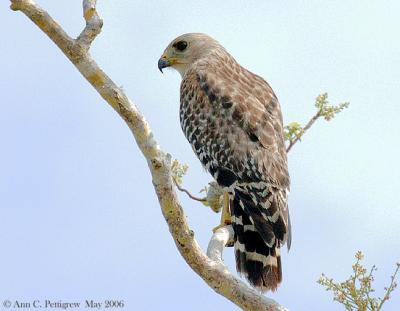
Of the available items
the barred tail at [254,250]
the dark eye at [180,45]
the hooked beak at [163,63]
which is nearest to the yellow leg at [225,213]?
the barred tail at [254,250]

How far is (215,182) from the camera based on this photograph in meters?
7.86

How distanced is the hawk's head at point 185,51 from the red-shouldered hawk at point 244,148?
0.15 m

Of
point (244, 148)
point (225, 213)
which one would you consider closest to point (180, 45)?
point (244, 148)

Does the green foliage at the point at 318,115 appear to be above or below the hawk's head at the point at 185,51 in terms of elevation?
below

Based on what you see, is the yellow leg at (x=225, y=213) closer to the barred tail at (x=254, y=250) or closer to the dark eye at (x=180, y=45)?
the barred tail at (x=254, y=250)

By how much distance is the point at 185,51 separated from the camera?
31.5 ft

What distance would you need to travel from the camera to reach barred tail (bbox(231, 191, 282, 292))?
6.99 metres

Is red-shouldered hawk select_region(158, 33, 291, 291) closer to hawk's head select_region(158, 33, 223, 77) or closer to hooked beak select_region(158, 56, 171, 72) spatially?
hawk's head select_region(158, 33, 223, 77)

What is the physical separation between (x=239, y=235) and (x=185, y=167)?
891 millimetres

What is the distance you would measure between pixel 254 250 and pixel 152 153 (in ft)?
7.15

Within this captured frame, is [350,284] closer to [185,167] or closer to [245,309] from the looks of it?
[245,309]

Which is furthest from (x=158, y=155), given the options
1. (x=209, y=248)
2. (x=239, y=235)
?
(x=239, y=235)

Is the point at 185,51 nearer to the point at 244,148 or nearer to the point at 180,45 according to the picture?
the point at 180,45

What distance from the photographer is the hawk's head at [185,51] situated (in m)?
9.55
